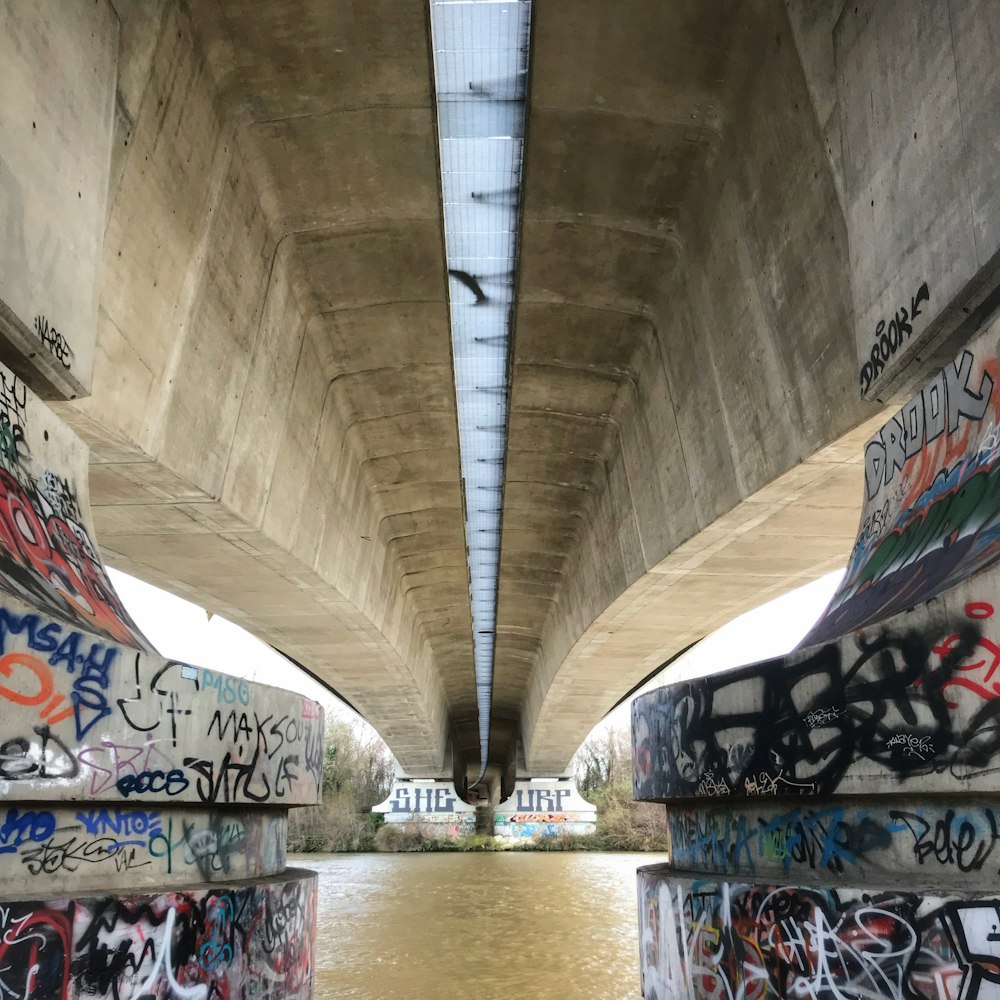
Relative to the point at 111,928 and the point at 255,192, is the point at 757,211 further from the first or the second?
the point at 111,928

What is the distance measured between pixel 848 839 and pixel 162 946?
150 inches

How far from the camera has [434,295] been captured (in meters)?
10.8

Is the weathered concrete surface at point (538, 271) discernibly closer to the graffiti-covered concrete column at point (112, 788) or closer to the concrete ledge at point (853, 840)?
the graffiti-covered concrete column at point (112, 788)

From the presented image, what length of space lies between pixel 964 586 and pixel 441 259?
7.17m

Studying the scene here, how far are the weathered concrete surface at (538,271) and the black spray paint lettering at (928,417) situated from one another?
504mm

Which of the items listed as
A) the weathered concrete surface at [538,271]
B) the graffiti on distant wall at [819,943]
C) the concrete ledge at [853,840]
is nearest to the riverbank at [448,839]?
the weathered concrete surface at [538,271]

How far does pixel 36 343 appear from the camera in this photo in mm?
5609

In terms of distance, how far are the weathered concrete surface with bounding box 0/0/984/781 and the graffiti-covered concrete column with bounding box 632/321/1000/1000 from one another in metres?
1.18

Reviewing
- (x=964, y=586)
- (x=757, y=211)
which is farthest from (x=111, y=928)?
(x=757, y=211)

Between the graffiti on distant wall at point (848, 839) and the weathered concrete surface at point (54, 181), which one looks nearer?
the graffiti on distant wall at point (848, 839)

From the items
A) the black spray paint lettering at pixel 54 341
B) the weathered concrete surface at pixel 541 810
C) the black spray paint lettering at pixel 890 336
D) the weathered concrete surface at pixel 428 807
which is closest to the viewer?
the black spray paint lettering at pixel 54 341

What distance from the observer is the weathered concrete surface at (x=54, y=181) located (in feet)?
17.6

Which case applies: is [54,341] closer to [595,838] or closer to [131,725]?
[131,725]

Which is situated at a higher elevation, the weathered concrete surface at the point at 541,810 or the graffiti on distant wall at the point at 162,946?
the weathered concrete surface at the point at 541,810
